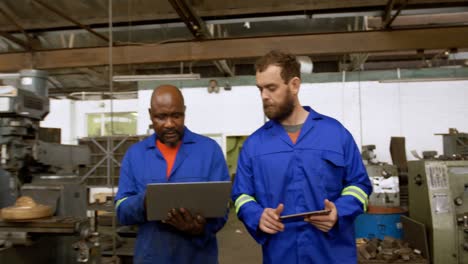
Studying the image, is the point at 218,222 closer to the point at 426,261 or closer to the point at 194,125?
the point at 426,261

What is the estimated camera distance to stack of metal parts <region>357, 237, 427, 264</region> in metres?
2.95

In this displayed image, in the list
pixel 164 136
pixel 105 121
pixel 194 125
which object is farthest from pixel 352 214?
pixel 105 121

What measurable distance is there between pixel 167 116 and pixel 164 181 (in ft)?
0.89

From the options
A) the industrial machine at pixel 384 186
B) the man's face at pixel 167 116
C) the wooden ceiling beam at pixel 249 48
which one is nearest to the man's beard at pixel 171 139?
the man's face at pixel 167 116

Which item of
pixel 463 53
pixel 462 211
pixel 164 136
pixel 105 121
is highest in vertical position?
pixel 463 53

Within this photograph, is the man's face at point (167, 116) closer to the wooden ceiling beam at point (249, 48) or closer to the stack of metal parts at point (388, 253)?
the stack of metal parts at point (388, 253)

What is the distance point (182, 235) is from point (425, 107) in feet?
19.3

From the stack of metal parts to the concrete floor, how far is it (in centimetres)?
150

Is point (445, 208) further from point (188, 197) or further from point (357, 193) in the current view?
point (188, 197)

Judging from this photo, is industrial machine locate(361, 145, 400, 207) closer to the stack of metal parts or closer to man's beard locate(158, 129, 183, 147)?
the stack of metal parts

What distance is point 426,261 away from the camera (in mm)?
2918

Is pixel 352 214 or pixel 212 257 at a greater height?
pixel 352 214

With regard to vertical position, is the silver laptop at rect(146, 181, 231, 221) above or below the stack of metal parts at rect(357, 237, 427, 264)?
above

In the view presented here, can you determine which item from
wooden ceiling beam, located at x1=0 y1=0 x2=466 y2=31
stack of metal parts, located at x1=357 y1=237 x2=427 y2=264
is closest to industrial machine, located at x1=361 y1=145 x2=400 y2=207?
stack of metal parts, located at x1=357 y1=237 x2=427 y2=264
